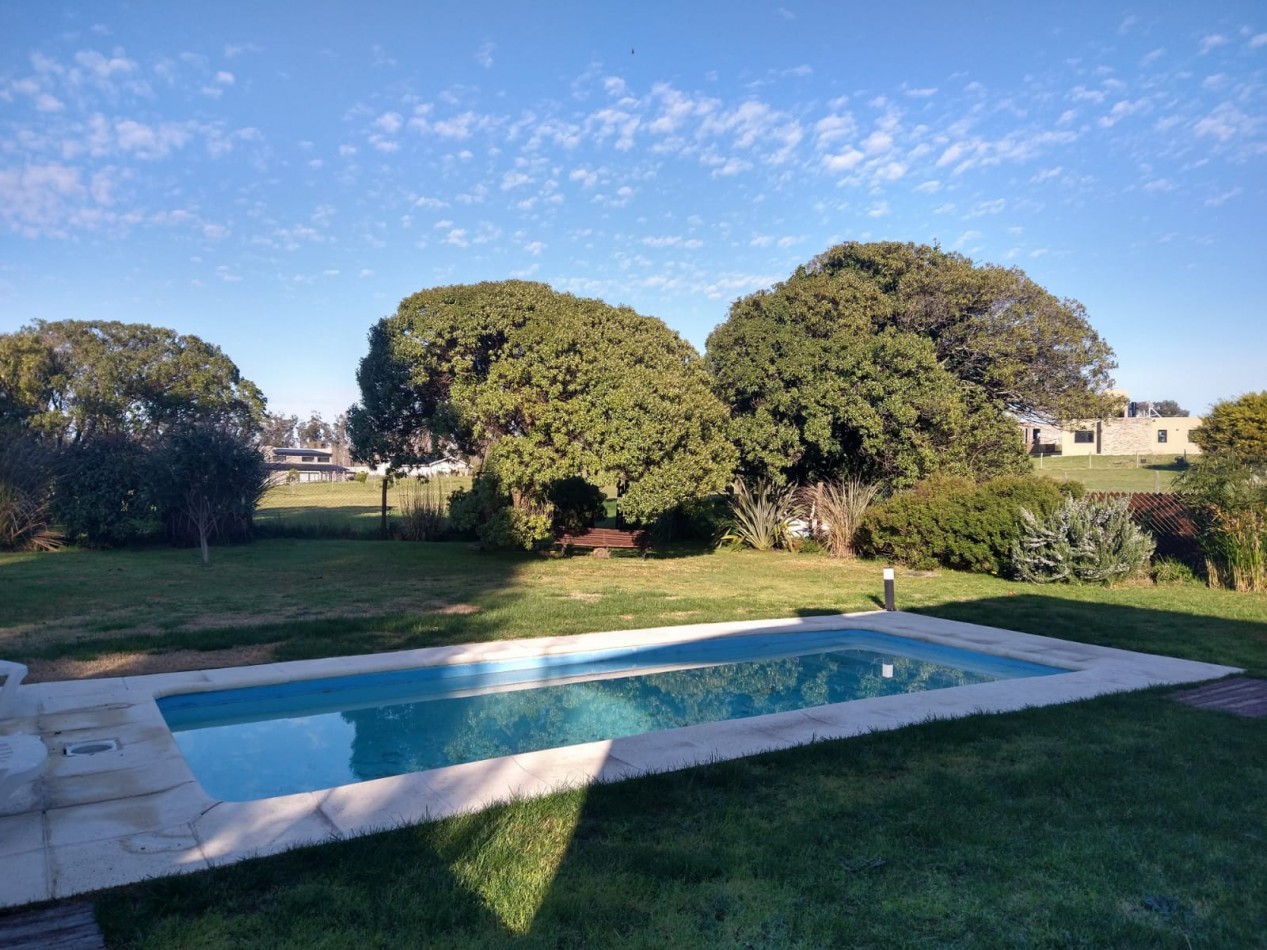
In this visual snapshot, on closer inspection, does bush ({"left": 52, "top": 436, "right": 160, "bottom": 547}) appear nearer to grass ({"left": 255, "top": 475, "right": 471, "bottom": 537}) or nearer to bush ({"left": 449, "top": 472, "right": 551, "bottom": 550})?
grass ({"left": 255, "top": 475, "right": 471, "bottom": 537})

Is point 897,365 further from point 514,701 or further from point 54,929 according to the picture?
point 54,929

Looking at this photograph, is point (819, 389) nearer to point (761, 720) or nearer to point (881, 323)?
point (881, 323)

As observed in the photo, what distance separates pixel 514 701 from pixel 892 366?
13.8 meters

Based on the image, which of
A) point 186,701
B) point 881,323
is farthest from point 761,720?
point 881,323

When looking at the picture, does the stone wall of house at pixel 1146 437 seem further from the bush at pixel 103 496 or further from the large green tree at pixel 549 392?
the bush at pixel 103 496

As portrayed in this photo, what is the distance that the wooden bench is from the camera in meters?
18.3

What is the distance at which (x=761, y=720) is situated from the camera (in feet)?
20.8

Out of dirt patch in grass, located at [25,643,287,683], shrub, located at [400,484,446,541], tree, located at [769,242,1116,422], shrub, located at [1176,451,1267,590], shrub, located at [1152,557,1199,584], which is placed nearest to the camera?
dirt patch in grass, located at [25,643,287,683]

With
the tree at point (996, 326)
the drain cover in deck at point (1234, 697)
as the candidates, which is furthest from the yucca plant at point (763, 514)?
the drain cover in deck at point (1234, 697)

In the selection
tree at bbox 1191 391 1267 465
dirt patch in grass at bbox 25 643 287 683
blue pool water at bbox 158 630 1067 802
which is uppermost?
tree at bbox 1191 391 1267 465

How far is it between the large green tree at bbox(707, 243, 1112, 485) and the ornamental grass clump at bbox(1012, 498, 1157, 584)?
508 centimetres

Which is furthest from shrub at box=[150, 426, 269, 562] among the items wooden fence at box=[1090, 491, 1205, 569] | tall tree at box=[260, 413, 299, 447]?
tall tree at box=[260, 413, 299, 447]

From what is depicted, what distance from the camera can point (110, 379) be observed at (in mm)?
29375

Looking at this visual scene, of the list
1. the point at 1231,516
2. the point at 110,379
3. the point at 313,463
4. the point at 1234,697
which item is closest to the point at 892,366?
the point at 1231,516
